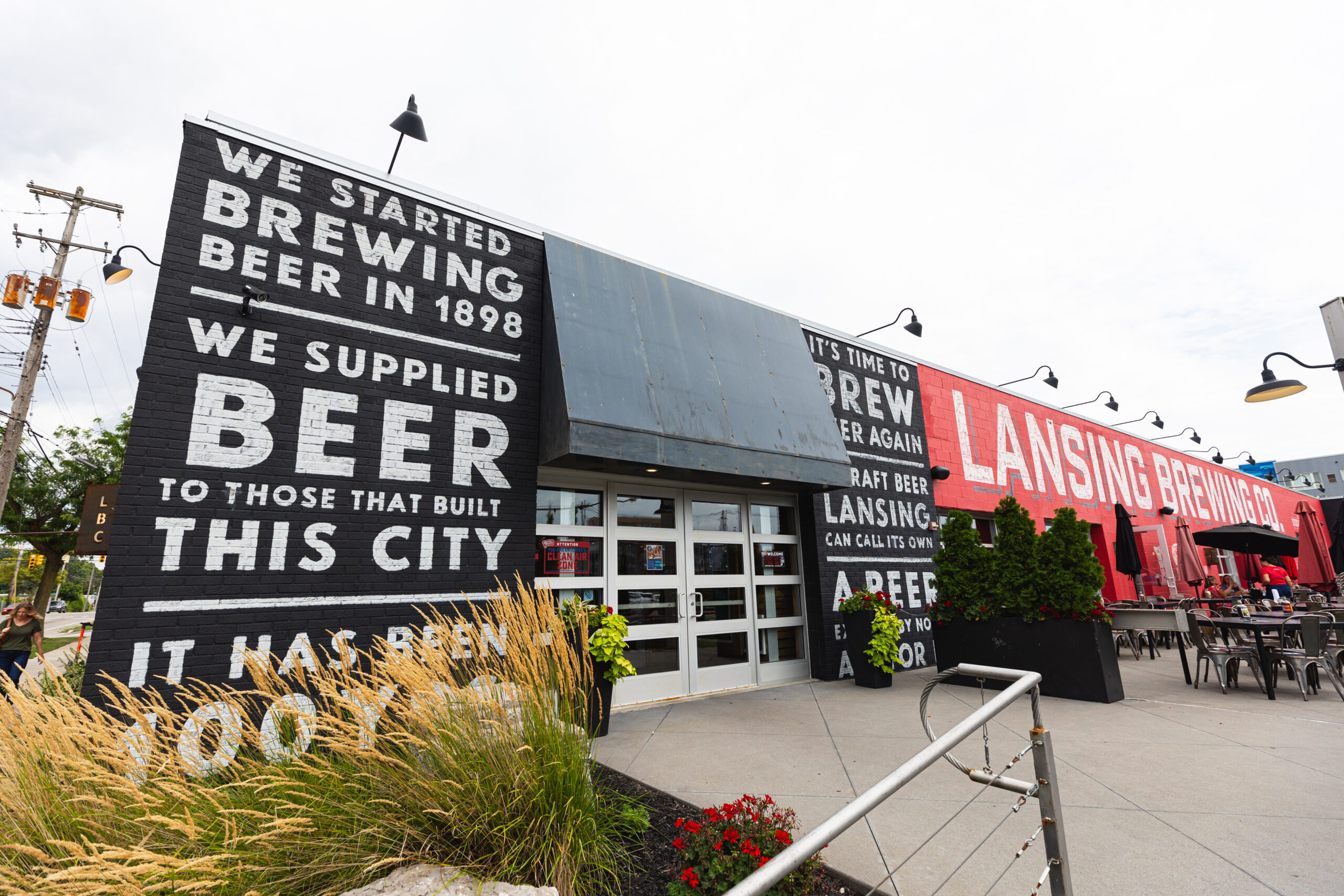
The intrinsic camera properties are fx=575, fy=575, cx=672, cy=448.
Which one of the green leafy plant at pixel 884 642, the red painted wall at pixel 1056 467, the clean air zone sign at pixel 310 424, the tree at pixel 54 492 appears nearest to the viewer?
the clean air zone sign at pixel 310 424

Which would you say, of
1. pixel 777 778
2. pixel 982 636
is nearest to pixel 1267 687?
pixel 982 636

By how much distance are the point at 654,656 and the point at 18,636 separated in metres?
8.23

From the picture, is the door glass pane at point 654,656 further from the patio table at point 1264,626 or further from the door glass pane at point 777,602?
the patio table at point 1264,626

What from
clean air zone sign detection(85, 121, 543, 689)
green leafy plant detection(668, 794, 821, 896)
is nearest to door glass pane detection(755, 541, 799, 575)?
clean air zone sign detection(85, 121, 543, 689)

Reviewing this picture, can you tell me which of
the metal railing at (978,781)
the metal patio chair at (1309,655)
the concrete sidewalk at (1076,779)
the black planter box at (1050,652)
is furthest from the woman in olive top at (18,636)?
the metal patio chair at (1309,655)

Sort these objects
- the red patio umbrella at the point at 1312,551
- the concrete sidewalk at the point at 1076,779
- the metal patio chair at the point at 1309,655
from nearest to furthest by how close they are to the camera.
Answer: the concrete sidewalk at the point at 1076,779 → the metal patio chair at the point at 1309,655 → the red patio umbrella at the point at 1312,551

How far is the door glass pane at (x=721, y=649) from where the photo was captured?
24.3 feet

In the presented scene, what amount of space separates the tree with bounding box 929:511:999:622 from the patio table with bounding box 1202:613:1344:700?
8.37 feet

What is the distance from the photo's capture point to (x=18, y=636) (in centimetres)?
742

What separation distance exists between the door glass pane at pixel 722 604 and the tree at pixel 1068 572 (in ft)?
12.0

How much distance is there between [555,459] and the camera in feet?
20.1

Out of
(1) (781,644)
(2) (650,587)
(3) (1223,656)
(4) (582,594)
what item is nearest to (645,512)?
(2) (650,587)

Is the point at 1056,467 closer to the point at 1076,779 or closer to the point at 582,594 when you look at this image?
the point at 1076,779

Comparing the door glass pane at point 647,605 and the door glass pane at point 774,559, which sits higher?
the door glass pane at point 774,559
